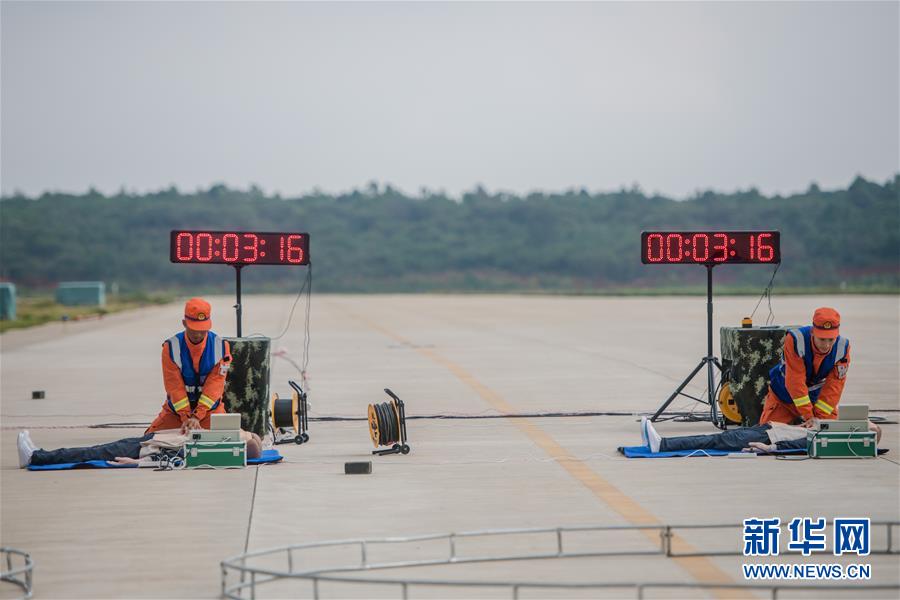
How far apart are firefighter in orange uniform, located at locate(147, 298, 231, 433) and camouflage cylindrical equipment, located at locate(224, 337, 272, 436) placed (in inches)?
37.6

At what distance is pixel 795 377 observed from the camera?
36.8 feet

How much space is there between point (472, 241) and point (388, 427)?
535ft

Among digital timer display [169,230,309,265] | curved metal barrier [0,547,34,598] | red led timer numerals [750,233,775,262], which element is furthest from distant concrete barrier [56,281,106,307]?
curved metal barrier [0,547,34,598]

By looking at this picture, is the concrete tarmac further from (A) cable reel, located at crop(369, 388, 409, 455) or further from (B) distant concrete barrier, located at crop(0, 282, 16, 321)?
(B) distant concrete barrier, located at crop(0, 282, 16, 321)

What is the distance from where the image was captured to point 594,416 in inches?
590

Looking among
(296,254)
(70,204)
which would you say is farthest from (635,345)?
(70,204)

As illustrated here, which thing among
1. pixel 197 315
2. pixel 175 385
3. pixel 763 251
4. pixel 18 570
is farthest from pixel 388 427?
pixel 18 570

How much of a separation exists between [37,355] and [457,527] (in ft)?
71.9

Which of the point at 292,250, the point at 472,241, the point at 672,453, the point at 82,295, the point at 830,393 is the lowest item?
the point at 672,453

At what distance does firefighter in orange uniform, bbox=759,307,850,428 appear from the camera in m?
11.1

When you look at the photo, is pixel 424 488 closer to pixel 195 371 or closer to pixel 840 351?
pixel 195 371

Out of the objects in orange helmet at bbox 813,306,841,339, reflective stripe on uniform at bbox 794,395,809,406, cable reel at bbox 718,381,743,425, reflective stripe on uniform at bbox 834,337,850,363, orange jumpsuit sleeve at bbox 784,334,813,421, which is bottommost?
cable reel at bbox 718,381,743,425

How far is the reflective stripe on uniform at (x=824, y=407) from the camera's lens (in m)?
11.3

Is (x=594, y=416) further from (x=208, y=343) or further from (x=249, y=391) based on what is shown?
(x=208, y=343)
